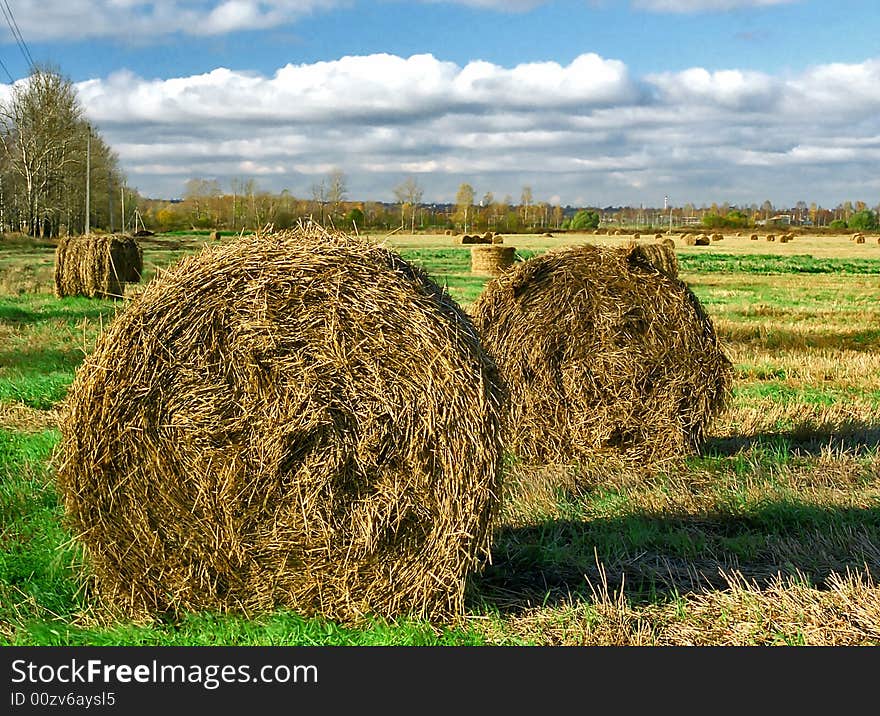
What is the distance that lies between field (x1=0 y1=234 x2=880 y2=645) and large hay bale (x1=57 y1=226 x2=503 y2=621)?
0.86 feet

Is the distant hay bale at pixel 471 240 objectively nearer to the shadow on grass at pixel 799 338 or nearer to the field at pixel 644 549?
the shadow on grass at pixel 799 338

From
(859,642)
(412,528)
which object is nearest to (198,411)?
(412,528)

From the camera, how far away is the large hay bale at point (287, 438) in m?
4.57

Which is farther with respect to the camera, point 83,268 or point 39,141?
point 39,141

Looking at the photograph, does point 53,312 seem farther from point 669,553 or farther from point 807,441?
point 669,553

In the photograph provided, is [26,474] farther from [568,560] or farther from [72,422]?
[568,560]

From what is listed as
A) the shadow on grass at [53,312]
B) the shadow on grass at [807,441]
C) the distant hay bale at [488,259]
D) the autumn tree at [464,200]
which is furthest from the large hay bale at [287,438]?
the autumn tree at [464,200]

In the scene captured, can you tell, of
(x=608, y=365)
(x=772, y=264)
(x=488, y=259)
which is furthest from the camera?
(x=772, y=264)

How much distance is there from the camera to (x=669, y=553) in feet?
18.1

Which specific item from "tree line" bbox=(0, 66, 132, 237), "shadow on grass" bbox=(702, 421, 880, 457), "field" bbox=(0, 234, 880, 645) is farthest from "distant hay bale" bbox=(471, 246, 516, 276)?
"tree line" bbox=(0, 66, 132, 237)

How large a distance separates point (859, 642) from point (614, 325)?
3.84 meters

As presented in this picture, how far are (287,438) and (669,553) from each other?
240 cm

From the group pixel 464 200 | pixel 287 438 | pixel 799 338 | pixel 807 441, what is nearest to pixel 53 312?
pixel 799 338

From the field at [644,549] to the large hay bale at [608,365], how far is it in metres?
0.27
